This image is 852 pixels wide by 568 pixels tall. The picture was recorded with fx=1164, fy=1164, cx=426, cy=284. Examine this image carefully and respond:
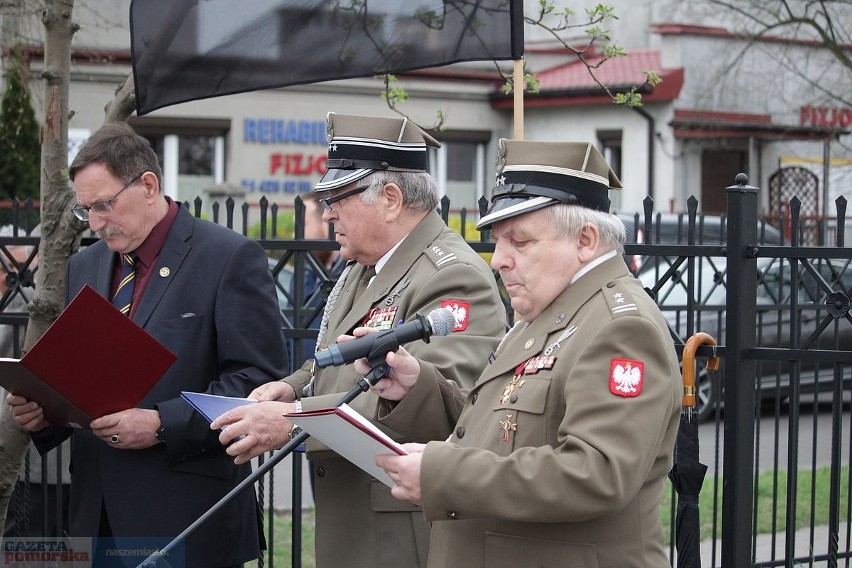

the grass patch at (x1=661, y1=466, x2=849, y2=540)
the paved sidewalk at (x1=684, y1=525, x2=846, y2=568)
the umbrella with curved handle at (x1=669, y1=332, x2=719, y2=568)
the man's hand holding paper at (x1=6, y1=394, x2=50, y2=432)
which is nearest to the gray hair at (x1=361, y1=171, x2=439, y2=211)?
the umbrella with curved handle at (x1=669, y1=332, x2=719, y2=568)

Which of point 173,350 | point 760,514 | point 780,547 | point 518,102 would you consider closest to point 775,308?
point 780,547

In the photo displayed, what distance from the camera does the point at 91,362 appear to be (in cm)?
345

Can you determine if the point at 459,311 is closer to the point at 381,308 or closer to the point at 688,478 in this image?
the point at 381,308

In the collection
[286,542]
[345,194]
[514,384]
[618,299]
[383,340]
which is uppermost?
[345,194]

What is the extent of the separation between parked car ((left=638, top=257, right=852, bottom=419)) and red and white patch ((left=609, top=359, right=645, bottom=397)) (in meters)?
1.79

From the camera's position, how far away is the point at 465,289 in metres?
3.32

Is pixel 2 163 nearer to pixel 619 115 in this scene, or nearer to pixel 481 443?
pixel 619 115

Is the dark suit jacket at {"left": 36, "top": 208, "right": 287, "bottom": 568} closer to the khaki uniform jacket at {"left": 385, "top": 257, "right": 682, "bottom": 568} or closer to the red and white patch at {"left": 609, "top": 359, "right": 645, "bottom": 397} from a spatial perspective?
the khaki uniform jacket at {"left": 385, "top": 257, "right": 682, "bottom": 568}

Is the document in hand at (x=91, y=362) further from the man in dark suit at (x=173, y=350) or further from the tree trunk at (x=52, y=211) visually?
the tree trunk at (x=52, y=211)

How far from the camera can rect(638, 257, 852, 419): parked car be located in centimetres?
476

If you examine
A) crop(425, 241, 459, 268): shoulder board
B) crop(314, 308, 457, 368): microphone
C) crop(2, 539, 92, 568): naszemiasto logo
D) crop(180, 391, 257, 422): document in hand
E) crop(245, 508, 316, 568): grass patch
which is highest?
crop(425, 241, 459, 268): shoulder board

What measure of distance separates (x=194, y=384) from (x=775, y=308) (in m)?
3.13

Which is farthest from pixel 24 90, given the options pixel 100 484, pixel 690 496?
pixel 690 496

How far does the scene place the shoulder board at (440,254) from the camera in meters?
3.37
